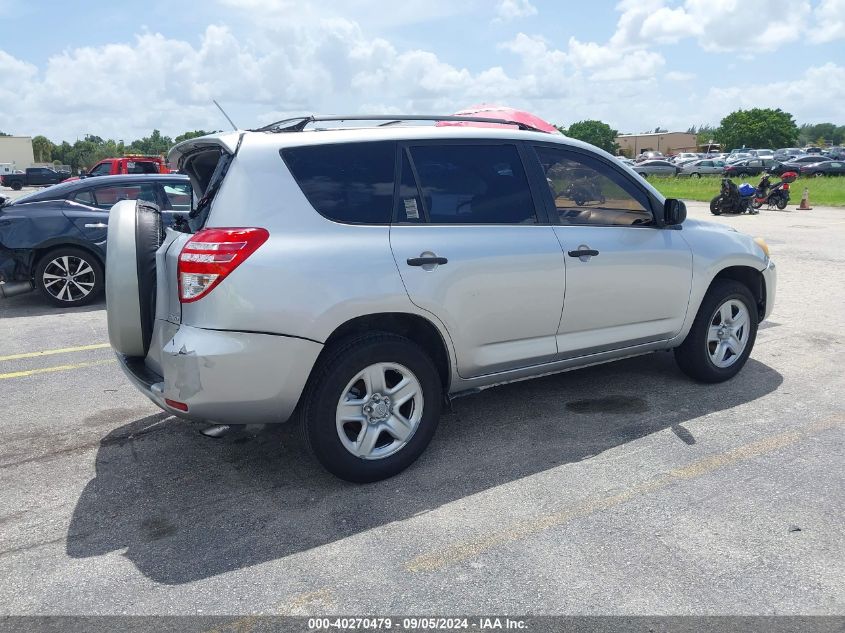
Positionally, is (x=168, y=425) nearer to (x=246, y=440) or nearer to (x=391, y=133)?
(x=246, y=440)

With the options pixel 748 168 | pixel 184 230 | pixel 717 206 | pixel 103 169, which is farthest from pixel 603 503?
pixel 748 168

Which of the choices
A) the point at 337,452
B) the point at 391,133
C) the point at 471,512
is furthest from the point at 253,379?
the point at 391,133

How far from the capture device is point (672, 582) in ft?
9.49

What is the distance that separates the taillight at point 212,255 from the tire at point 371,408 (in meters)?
0.65

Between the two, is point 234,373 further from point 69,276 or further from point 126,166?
point 126,166

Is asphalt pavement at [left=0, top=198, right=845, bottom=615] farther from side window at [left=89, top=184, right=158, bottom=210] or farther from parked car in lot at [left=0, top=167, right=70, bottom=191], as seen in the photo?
parked car in lot at [left=0, top=167, right=70, bottom=191]

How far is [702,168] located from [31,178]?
44.7 m

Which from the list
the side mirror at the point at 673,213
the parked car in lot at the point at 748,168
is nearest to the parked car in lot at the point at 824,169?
the parked car in lot at the point at 748,168

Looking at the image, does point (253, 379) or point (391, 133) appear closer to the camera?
point (253, 379)

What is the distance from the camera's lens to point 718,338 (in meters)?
5.22

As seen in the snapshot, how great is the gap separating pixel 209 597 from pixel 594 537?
1667 millimetres

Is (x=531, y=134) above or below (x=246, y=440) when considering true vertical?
above

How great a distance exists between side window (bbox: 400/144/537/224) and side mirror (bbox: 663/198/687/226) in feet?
3.51

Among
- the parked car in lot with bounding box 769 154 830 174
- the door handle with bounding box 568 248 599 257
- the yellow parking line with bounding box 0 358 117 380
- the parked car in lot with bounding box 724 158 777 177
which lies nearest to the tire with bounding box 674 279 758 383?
the door handle with bounding box 568 248 599 257
